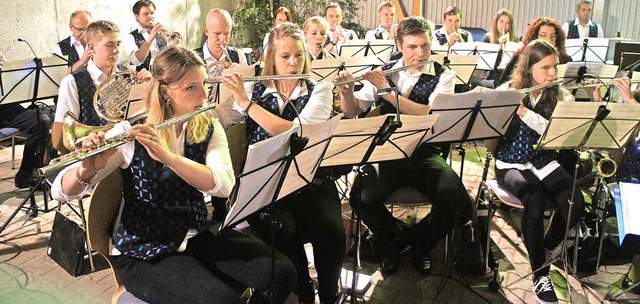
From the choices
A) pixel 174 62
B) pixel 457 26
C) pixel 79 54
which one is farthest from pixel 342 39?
pixel 174 62

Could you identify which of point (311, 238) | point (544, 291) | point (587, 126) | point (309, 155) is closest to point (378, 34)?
point (587, 126)

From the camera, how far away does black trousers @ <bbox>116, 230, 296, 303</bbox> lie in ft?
7.23

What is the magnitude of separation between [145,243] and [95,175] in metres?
0.36

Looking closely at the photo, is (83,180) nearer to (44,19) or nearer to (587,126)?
(587,126)

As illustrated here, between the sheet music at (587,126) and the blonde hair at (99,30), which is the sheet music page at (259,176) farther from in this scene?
the blonde hair at (99,30)

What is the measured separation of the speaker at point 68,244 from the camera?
3.56 metres

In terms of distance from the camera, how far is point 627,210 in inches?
108

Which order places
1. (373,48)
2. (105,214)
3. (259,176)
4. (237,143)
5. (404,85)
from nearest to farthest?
(259,176) < (105,214) < (237,143) < (404,85) < (373,48)

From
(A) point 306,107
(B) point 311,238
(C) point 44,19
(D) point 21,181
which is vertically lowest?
(D) point 21,181

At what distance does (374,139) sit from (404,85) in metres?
1.28

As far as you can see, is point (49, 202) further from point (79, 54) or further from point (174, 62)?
point (174, 62)

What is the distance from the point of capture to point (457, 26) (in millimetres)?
7508

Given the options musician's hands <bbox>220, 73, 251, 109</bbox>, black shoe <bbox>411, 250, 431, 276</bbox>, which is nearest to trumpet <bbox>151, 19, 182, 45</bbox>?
musician's hands <bbox>220, 73, 251, 109</bbox>

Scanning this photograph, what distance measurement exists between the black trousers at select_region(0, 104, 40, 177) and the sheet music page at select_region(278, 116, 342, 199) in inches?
141
